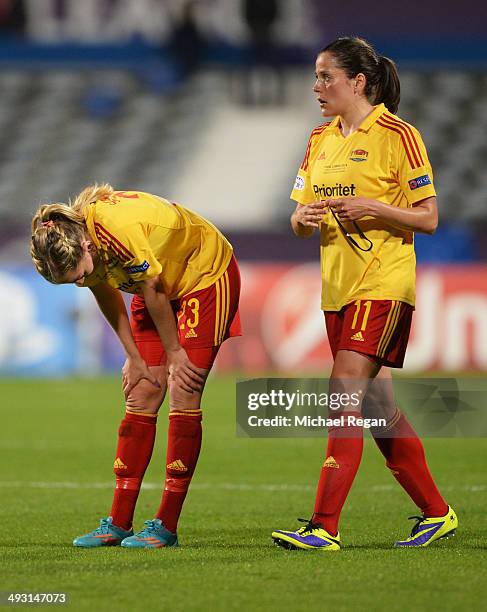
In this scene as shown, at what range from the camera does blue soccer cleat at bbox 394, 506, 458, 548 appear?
18.5 ft

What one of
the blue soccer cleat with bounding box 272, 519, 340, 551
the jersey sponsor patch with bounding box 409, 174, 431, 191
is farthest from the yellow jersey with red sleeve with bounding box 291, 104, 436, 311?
the blue soccer cleat with bounding box 272, 519, 340, 551

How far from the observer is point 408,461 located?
18.8ft

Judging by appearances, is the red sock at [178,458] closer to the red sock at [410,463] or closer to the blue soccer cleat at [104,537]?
the blue soccer cleat at [104,537]

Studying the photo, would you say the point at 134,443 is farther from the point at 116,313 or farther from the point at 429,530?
the point at 429,530

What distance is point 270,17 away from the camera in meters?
23.6

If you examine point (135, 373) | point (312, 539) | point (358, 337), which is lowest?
point (312, 539)

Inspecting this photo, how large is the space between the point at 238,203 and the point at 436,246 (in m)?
5.21

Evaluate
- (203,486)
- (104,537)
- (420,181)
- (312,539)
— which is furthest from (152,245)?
(203,486)

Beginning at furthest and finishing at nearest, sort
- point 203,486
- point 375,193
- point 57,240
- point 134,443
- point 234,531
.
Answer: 1. point 203,486
2. point 234,531
3. point 134,443
4. point 375,193
5. point 57,240

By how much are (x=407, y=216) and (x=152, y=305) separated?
3.65ft

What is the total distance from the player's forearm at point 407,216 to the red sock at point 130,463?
4.58 feet

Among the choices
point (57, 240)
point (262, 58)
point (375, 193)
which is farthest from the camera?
point (262, 58)

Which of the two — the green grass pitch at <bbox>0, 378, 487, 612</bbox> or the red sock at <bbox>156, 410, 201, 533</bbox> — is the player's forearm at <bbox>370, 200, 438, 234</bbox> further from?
the green grass pitch at <bbox>0, 378, 487, 612</bbox>

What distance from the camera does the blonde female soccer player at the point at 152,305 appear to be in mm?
5367
